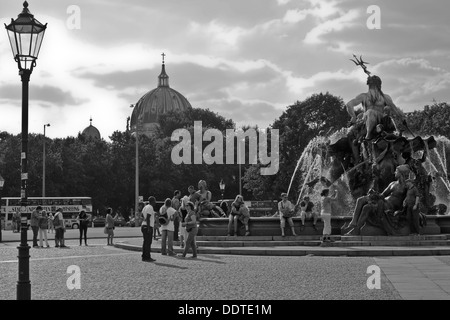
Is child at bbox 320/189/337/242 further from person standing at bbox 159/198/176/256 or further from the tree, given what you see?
the tree

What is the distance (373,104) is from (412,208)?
24.5 feet

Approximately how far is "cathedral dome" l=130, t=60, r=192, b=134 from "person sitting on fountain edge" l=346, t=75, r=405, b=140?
439ft

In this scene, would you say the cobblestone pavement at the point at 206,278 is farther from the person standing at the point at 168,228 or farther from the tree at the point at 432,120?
the tree at the point at 432,120

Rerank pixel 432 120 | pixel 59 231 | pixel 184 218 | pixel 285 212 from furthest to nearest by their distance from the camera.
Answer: pixel 432 120
pixel 59 231
pixel 285 212
pixel 184 218

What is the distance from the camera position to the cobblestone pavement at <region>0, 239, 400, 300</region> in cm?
1266

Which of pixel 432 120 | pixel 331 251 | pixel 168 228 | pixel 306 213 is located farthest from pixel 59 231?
pixel 432 120

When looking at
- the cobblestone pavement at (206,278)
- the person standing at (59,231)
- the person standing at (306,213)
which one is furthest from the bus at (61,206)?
the cobblestone pavement at (206,278)

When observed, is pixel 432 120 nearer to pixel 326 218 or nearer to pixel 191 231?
pixel 326 218

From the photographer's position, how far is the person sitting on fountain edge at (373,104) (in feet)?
97.0

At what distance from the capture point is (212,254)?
2283cm

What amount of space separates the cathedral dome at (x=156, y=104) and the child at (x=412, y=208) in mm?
140866

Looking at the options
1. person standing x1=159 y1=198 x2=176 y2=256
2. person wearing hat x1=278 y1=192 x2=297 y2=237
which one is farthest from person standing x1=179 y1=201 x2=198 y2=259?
person wearing hat x1=278 y1=192 x2=297 y2=237

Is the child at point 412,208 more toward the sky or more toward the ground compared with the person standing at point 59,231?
more toward the sky

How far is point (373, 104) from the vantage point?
98.5 feet
